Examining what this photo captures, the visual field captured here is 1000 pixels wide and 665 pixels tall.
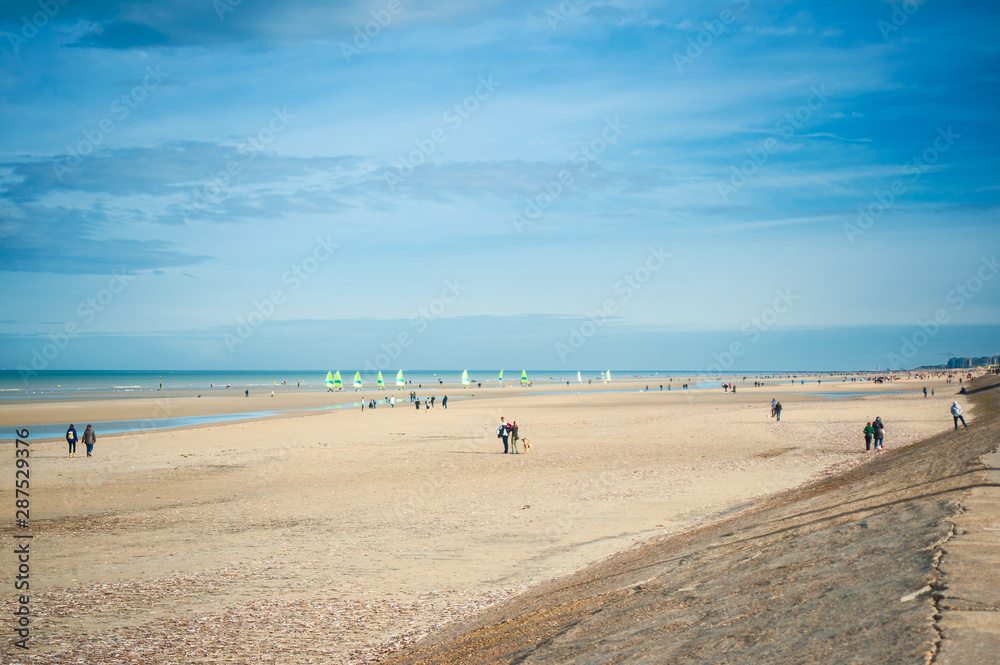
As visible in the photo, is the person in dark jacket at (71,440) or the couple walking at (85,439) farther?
the person in dark jacket at (71,440)

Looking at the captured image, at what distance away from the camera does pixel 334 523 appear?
16.0m

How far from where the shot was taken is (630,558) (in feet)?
37.2

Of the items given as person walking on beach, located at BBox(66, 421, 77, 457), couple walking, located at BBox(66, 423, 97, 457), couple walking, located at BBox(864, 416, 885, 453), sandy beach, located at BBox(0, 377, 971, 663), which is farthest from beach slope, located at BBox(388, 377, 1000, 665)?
person walking on beach, located at BBox(66, 421, 77, 457)

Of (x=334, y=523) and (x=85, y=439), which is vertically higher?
(x=85, y=439)

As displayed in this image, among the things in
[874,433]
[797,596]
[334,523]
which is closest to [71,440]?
[334,523]

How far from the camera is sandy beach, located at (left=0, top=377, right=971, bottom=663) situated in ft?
31.1

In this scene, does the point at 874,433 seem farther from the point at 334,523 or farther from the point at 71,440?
the point at 71,440

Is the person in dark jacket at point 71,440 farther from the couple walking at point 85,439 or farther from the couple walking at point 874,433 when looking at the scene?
the couple walking at point 874,433

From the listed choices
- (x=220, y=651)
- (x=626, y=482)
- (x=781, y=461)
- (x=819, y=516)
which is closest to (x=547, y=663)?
(x=220, y=651)

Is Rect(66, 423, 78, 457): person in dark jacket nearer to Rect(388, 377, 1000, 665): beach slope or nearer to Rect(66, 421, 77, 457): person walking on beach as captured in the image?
Rect(66, 421, 77, 457): person walking on beach

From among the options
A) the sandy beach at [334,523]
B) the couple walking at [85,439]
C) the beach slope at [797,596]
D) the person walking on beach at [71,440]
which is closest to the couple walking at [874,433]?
the sandy beach at [334,523]

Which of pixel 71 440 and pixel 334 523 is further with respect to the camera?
pixel 71 440

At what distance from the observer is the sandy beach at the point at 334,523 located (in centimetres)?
948

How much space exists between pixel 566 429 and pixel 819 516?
29.2m
